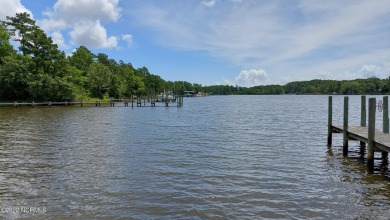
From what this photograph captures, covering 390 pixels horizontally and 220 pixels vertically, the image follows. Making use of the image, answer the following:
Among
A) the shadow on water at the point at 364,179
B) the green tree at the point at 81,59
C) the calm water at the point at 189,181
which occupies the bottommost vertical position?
the shadow on water at the point at 364,179

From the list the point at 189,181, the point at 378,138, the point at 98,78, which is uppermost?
the point at 98,78

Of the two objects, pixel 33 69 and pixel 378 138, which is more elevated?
pixel 33 69

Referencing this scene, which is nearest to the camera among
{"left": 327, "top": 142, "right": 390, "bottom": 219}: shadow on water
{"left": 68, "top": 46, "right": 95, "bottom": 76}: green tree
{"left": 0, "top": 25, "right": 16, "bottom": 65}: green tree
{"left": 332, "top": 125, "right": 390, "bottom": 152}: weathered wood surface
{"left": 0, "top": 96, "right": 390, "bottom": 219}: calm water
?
{"left": 0, "top": 96, "right": 390, "bottom": 219}: calm water

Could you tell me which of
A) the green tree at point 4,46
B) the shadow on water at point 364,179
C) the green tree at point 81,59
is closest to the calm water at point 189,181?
the shadow on water at point 364,179

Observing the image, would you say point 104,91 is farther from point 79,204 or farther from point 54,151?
point 79,204

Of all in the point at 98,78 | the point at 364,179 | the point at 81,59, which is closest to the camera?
the point at 364,179

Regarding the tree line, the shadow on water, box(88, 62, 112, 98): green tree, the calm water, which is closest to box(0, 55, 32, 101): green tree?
the tree line

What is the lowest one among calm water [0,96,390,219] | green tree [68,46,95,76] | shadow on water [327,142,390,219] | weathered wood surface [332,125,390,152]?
shadow on water [327,142,390,219]

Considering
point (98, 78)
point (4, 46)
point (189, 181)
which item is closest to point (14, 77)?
point (4, 46)

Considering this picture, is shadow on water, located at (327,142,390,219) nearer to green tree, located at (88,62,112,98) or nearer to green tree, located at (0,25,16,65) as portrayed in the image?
green tree, located at (0,25,16,65)

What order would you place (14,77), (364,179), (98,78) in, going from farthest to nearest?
1. (98,78)
2. (14,77)
3. (364,179)

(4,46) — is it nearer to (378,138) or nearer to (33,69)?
(33,69)

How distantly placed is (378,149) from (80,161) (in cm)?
1355

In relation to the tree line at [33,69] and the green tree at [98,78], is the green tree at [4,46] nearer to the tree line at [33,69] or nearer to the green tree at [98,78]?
the tree line at [33,69]
